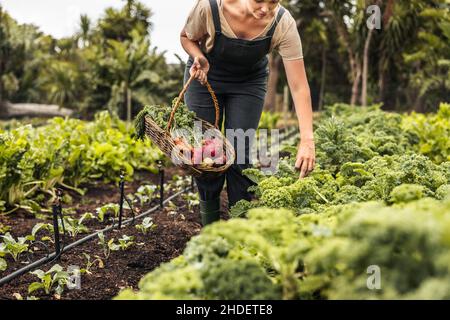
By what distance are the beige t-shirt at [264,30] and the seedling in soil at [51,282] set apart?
149cm

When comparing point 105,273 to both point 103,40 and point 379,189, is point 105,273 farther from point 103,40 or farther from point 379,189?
point 103,40

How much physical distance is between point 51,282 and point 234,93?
1.51 m

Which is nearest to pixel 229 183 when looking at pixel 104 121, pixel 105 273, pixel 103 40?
pixel 105 273

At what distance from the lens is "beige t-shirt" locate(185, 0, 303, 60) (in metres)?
2.97

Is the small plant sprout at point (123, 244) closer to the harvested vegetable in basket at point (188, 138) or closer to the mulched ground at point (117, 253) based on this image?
the mulched ground at point (117, 253)

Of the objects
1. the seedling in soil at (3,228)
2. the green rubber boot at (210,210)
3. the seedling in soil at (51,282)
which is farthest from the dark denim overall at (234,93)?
the seedling in soil at (3,228)

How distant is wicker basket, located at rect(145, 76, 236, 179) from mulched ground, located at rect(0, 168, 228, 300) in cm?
66

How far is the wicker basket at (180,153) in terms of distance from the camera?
267cm

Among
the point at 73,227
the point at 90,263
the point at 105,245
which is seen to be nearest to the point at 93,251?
the point at 105,245

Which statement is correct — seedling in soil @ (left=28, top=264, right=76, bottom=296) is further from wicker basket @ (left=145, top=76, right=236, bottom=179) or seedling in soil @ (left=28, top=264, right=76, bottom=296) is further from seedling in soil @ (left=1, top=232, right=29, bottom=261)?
wicker basket @ (left=145, top=76, right=236, bottom=179)

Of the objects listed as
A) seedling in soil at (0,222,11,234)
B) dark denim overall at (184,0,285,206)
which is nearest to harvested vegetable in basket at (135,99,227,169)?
dark denim overall at (184,0,285,206)
